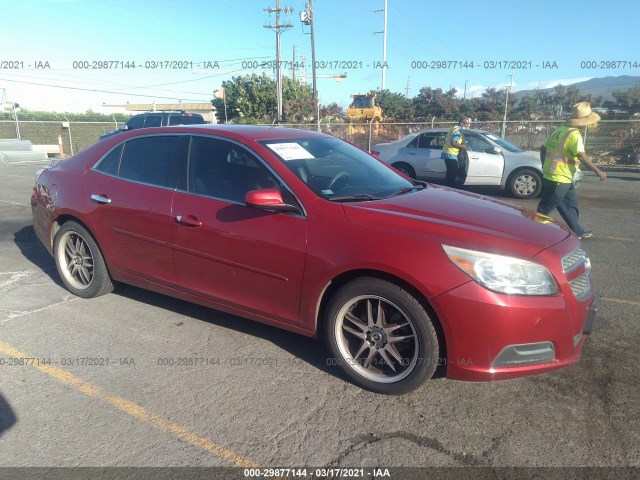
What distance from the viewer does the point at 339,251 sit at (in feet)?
9.69

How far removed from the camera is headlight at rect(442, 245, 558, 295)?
8.70ft

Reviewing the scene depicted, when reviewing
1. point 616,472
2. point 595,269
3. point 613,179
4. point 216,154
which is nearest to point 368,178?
point 216,154

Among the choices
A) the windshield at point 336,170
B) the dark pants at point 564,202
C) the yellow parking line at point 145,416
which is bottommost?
the yellow parking line at point 145,416

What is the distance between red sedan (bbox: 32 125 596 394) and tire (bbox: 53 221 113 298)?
0.08ft

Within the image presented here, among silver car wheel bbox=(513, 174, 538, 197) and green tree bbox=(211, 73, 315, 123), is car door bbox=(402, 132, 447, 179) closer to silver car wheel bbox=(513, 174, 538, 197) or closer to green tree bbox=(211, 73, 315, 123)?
silver car wheel bbox=(513, 174, 538, 197)

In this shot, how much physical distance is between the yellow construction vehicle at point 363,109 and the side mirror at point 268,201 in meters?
30.7

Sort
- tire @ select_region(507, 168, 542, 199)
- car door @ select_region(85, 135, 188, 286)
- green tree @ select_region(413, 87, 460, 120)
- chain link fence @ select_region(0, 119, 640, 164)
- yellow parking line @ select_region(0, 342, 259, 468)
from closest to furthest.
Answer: yellow parking line @ select_region(0, 342, 259, 468), car door @ select_region(85, 135, 188, 286), tire @ select_region(507, 168, 542, 199), chain link fence @ select_region(0, 119, 640, 164), green tree @ select_region(413, 87, 460, 120)

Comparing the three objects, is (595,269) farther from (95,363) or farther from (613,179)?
(613,179)

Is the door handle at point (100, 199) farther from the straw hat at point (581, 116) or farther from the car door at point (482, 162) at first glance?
the car door at point (482, 162)

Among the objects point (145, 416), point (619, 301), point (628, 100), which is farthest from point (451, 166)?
point (628, 100)

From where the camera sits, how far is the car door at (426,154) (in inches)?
442

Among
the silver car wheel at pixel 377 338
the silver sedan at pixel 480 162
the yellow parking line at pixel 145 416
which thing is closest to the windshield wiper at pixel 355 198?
the silver car wheel at pixel 377 338

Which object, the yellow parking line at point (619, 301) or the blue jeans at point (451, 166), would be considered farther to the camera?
the blue jeans at point (451, 166)

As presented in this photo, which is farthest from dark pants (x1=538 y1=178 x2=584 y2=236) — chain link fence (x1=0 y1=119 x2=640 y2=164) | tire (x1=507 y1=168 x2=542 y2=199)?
chain link fence (x1=0 y1=119 x2=640 y2=164)
